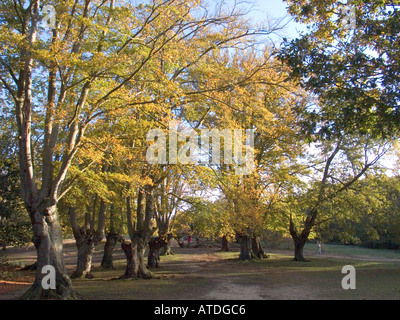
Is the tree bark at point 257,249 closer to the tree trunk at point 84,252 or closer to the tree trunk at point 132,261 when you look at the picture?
the tree trunk at point 132,261

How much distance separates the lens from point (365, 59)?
8.23m

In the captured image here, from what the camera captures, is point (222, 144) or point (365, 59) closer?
point (365, 59)

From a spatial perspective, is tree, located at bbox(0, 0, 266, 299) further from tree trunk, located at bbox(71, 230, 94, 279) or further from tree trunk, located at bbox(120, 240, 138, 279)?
tree trunk, located at bbox(71, 230, 94, 279)

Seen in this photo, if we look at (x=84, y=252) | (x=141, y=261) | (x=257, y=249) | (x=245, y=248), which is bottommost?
(x=257, y=249)

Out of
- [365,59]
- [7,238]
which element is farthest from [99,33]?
[7,238]

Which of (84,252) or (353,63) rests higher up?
(353,63)

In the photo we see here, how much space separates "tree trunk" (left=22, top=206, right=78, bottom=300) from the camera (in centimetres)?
994

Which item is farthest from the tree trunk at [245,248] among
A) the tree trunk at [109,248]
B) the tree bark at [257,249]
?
the tree trunk at [109,248]

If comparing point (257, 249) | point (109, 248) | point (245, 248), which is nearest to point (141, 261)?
point (109, 248)

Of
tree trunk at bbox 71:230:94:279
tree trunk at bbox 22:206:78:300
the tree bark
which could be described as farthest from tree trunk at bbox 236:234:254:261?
tree trunk at bbox 22:206:78:300

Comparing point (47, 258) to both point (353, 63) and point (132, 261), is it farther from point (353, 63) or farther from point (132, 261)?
point (353, 63)

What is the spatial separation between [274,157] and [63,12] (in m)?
16.8

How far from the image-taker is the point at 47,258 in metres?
10.2

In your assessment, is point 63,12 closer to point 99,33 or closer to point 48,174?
point 99,33
